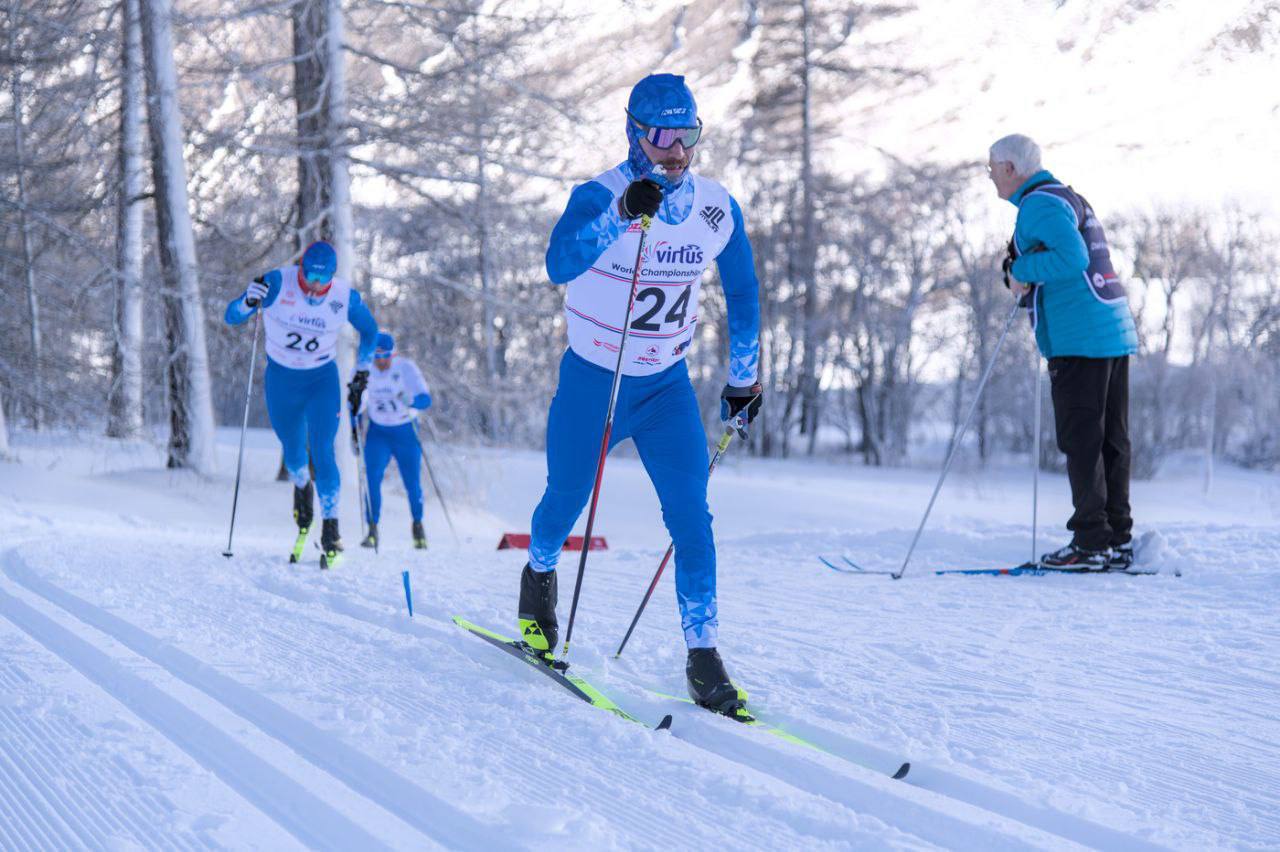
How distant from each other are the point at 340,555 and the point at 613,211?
4092 millimetres

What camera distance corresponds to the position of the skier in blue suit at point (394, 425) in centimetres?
871

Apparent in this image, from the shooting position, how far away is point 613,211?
2.99 meters

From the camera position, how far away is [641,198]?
2914mm

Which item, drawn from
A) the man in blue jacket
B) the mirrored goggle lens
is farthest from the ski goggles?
the man in blue jacket

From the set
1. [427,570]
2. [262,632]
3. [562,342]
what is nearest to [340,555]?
[427,570]

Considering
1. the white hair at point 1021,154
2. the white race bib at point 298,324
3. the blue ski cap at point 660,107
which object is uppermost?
the white hair at point 1021,154

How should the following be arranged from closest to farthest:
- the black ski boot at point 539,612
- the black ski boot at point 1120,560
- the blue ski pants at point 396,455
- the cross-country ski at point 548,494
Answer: the cross-country ski at point 548,494 < the black ski boot at point 539,612 < the black ski boot at point 1120,560 < the blue ski pants at point 396,455

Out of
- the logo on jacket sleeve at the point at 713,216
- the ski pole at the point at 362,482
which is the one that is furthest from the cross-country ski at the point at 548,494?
the ski pole at the point at 362,482

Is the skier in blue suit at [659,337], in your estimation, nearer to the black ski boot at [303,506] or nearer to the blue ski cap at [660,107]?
the blue ski cap at [660,107]

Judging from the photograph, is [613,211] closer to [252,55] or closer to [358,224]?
[252,55]

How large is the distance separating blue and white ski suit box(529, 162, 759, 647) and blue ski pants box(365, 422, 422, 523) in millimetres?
5751

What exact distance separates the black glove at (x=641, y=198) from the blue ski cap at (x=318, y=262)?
3807mm

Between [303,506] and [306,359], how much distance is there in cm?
96

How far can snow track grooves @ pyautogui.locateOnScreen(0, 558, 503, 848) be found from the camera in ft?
7.07
